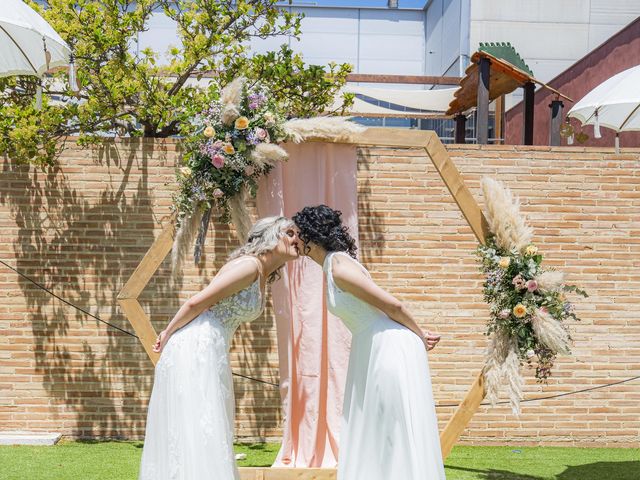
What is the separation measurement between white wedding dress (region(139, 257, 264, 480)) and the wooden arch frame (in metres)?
1.29

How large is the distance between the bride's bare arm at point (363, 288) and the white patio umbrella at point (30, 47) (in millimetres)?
1674

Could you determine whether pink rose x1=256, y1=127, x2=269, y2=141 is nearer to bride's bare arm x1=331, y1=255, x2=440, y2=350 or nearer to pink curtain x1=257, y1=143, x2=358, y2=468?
pink curtain x1=257, y1=143, x2=358, y2=468

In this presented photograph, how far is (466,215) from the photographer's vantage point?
5.54 m

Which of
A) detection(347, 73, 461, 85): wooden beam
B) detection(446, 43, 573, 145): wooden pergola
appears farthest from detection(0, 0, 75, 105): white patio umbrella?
detection(347, 73, 461, 85): wooden beam

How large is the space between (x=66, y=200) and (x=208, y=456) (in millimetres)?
3469

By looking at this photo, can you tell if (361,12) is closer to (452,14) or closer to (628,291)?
(452,14)

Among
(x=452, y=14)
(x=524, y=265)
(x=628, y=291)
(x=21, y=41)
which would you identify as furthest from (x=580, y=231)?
(x=452, y=14)

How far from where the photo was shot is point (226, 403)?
13.7ft

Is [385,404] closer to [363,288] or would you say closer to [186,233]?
[363,288]

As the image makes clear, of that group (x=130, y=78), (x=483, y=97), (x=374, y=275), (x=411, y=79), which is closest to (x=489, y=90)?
(x=483, y=97)

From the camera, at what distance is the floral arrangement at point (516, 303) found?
5.21 m

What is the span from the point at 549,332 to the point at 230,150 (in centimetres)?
227

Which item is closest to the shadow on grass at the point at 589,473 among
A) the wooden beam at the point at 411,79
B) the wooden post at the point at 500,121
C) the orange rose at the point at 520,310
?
the orange rose at the point at 520,310

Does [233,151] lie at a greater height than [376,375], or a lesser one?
greater
